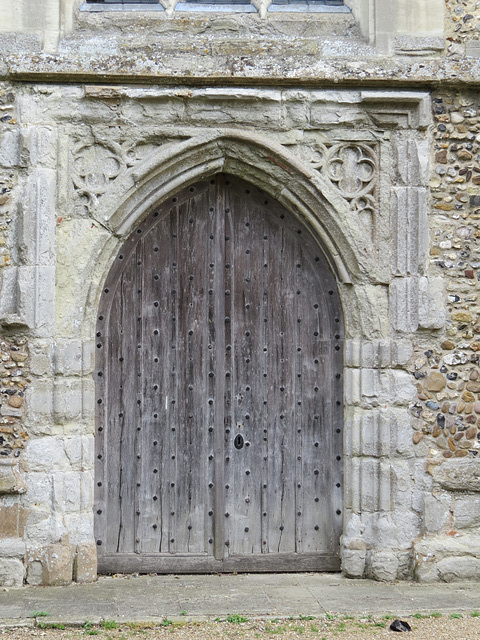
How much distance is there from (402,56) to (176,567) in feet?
11.9

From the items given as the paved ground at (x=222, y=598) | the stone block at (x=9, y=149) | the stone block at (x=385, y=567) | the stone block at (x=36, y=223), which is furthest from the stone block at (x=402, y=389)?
the stone block at (x=9, y=149)

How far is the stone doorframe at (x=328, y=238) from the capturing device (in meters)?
4.69

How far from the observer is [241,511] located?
16.6ft

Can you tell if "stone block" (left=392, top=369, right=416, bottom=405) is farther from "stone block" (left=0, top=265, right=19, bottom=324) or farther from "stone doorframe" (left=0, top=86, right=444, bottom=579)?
"stone block" (left=0, top=265, right=19, bottom=324)

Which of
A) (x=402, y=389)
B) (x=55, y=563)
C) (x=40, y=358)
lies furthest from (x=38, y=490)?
(x=402, y=389)

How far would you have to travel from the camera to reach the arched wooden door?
16.4 feet

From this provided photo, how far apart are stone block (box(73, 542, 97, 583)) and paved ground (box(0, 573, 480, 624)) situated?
0.07 m

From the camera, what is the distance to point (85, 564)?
4.63 meters

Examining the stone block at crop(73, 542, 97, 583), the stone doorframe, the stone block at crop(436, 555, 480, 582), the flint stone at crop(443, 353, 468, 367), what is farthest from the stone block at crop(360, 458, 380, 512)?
the stone block at crop(73, 542, 97, 583)

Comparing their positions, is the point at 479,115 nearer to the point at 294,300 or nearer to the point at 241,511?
the point at 294,300

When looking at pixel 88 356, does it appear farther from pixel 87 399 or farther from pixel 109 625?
pixel 109 625

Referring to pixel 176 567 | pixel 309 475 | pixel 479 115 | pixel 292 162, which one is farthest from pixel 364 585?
pixel 479 115

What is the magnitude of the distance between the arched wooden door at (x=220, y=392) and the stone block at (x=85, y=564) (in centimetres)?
32

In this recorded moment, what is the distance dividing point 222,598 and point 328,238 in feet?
7.64
